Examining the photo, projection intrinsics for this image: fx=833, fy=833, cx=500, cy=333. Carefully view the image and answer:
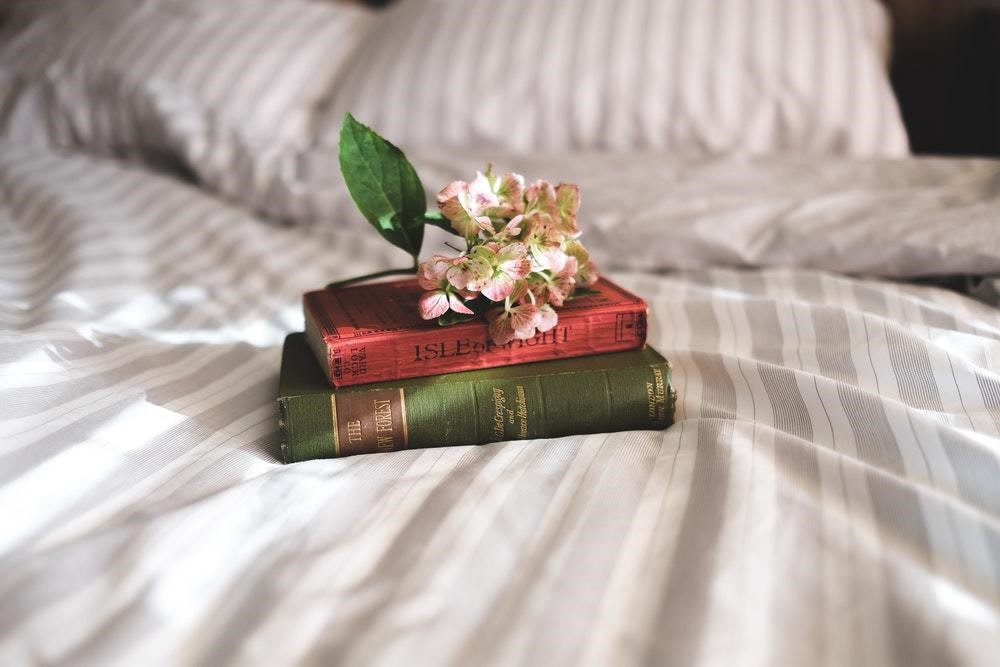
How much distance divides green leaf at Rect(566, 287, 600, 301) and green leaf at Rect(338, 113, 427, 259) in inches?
4.3

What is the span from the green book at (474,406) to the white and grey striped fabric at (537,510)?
0.01 meters

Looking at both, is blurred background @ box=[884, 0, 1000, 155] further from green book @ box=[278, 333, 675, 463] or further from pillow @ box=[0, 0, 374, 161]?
green book @ box=[278, 333, 675, 463]

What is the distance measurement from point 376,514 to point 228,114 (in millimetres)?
844

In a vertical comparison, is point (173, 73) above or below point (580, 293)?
above

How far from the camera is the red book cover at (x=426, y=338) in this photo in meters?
0.49

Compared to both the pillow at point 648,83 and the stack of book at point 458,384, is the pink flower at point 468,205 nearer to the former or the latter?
the stack of book at point 458,384

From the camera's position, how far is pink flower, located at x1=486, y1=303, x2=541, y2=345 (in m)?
0.50

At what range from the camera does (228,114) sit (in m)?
1.12

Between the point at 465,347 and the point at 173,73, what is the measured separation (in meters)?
0.86

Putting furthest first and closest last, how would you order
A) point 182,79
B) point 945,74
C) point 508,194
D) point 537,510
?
point 945,74 < point 182,79 < point 508,194 < point 537,510

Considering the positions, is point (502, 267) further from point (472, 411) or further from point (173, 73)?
point (173, 73)

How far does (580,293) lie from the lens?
558mm

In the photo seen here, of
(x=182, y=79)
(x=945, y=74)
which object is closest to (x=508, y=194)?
(x=182, y=79)

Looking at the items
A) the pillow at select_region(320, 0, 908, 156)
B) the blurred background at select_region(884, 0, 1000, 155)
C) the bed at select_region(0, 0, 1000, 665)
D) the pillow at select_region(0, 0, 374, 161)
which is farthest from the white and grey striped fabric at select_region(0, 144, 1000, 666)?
the blurred background at select_region(884, 0, 1000, 155)
